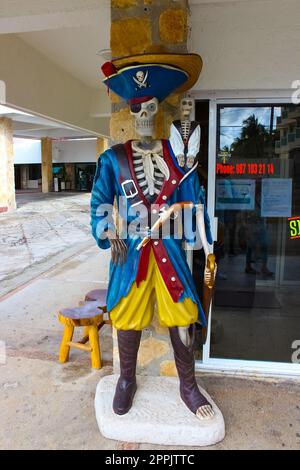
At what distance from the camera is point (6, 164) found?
13.1 m

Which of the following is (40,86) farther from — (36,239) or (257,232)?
(257,232)

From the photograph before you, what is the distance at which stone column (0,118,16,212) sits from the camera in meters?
12.8

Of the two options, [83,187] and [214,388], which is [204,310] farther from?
[83,187]

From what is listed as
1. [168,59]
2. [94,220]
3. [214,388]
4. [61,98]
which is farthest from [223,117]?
[61,98]

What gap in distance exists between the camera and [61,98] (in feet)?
24.1

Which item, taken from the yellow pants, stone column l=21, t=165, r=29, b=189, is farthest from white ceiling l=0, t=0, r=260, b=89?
stone column l=21, t=165, r=29, b=189

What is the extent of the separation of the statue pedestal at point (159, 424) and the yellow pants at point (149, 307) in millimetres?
485

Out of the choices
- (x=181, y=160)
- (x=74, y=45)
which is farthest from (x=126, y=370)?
(x=74, y=45)

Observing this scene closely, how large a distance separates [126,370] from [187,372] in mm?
346

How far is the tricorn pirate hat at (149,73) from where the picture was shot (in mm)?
1958

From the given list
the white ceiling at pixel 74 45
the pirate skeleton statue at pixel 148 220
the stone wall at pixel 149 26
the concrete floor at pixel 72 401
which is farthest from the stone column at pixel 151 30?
the white ceiling at pixel 74 45

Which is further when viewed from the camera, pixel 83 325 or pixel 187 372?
pixel 83 325

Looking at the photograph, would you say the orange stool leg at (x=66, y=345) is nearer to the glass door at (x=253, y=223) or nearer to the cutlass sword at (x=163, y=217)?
the glass door at (x=253, y=223)
